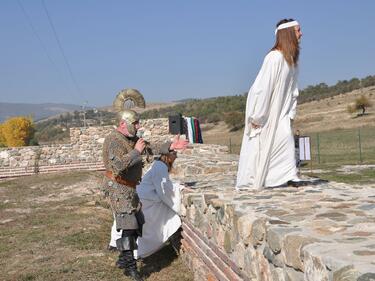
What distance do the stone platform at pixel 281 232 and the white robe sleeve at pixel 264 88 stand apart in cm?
72

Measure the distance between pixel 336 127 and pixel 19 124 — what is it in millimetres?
28123

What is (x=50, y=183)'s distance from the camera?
54.1 ft

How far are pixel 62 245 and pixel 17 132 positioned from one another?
41216 millimetres

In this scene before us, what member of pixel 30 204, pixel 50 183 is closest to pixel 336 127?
pixel 50 183

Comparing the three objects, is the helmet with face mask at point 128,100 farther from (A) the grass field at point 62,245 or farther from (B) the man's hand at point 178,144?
(B) the man's hand at point 178,144

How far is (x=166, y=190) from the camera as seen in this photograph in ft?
19.4

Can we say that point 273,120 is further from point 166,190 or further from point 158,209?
point 158,209

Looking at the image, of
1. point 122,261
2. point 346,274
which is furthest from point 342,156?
point 346,274

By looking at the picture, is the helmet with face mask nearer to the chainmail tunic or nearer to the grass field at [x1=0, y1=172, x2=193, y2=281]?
the grass field at [x1=0, y1=172, x2=193, y2=281]

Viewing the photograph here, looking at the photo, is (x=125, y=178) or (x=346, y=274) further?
(x=125, y=178)

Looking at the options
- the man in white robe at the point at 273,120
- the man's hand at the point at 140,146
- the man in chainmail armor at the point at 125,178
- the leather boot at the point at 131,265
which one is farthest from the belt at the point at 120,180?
the man in white robe at the point at 273,120

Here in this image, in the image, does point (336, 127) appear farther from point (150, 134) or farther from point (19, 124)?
point (19, 124)

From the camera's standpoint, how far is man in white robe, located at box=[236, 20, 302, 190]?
4668 millimetres

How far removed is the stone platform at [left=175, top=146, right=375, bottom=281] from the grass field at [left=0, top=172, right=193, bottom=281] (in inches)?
31.4
